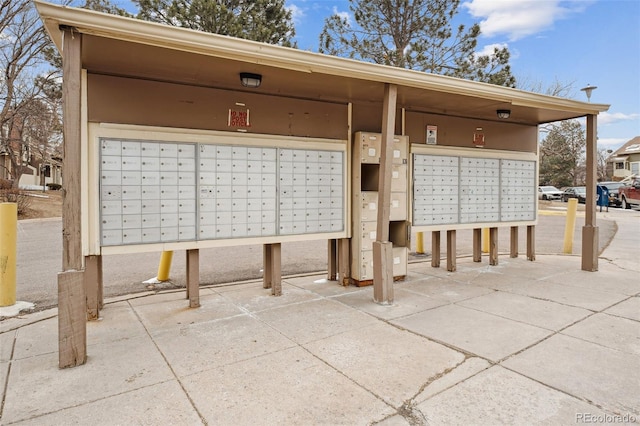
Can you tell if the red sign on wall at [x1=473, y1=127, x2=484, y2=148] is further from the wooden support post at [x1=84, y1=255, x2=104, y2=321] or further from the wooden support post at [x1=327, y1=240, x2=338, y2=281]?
the wooden support post at [x1=84, y1=255, x2=104, y2=321]

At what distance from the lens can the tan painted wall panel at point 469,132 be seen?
17.5 ft

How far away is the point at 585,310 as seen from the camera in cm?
386

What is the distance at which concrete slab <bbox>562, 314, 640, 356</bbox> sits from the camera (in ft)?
9.81

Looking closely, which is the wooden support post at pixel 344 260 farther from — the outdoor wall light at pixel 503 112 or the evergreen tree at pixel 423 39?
the evergreen tree at pixel 423 39

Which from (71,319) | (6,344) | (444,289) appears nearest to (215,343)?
(71,319)

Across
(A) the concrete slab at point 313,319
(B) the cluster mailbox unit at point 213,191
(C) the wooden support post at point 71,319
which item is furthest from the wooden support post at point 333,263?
(C) the wooden support post at point 71,319

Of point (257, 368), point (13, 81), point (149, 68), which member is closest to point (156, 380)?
point (257, 368)

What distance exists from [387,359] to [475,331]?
A: 101cm

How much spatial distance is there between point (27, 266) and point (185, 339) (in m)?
4.78

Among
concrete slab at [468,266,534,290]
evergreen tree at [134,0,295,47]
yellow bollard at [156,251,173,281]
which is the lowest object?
concrete slab at [468,266,534,290]

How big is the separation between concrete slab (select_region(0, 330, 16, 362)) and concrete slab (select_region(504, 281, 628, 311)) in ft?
16.6

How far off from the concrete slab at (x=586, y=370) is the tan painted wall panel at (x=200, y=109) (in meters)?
3.10

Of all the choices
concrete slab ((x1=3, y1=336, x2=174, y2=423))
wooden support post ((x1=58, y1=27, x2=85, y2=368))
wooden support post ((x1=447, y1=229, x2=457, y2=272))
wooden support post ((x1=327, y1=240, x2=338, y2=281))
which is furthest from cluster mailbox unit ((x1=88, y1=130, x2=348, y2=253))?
wooden support post ((x1=447, y1=229, x2=457, y2=272))

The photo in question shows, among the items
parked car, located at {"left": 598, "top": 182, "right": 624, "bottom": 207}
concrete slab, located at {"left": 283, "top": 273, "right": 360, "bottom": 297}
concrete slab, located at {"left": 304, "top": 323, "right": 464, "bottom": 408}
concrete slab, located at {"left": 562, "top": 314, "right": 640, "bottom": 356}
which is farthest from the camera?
parked car, located at {"left": 598, "top": 182, "right": 624, "bottom": 207}
